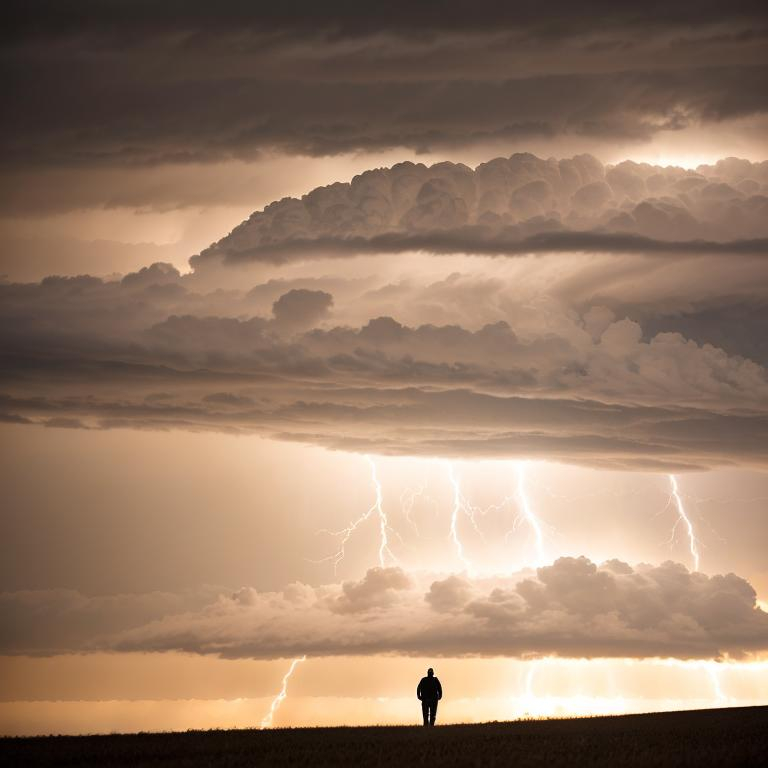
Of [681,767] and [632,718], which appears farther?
[632,718]

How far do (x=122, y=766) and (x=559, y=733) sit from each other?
17728 millimetres

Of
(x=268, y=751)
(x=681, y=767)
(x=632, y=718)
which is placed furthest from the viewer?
(x=632, y=718)

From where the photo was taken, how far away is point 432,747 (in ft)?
→ 174

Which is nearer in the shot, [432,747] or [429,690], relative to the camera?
[432,747]

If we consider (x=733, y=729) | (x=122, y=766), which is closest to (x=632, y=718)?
(x=733, y=729)

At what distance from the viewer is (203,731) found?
6125cm

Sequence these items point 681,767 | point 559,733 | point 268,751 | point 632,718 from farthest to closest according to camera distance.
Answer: point 632,718 < point 559,733 < point 268,751 < point 681,767

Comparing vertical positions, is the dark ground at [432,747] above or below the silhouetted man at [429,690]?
below

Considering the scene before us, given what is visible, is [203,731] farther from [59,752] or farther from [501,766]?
[501,766]

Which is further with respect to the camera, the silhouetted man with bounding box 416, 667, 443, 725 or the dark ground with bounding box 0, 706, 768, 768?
the silhouetted man with bounding box 416, 667, 443, 725

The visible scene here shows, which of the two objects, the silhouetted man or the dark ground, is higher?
the silhouetted man

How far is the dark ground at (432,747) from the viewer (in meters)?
50.0

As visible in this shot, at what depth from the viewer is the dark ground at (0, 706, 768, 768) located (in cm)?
5003

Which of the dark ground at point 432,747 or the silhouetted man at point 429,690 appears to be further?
the silhouetted man at point 429,690
